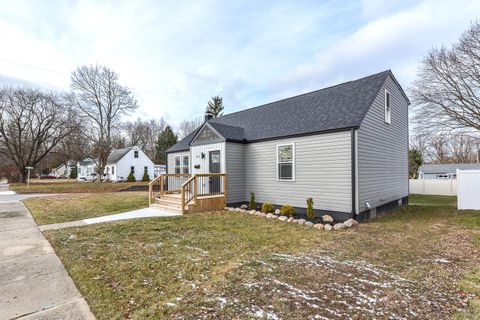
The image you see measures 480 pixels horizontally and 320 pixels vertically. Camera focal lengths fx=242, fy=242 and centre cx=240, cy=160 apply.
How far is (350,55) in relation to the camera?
14906 mm

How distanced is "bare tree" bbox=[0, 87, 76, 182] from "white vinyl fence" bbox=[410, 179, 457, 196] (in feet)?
112

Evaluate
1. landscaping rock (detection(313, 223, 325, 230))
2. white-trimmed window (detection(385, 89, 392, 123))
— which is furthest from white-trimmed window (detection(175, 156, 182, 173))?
white-trimmed window (detection(385, 89, 392, 123))

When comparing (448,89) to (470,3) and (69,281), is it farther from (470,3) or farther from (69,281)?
(69,281)

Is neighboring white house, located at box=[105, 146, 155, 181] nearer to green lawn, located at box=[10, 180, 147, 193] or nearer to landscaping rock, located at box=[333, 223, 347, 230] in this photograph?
green lawn, located at box=[10, 180, 147, 193]

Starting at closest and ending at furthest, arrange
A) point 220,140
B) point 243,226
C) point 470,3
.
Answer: point 243,226, point 220,140, point 470,3

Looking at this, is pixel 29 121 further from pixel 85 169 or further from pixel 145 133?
pixel 85 169

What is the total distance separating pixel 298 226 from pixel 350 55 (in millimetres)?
12392

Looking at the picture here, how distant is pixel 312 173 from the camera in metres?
8.61

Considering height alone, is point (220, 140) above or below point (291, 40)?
below

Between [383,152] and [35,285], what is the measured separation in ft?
34.8

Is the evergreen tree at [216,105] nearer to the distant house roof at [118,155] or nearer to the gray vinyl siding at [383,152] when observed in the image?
the distant house roof at [118,155]

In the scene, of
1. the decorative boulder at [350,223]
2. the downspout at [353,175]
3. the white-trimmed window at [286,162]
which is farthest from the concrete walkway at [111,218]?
the downspout at [353,175]

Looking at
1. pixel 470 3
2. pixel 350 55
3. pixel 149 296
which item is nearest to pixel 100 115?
pixel 350 55

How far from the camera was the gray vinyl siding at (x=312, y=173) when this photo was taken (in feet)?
25.8
